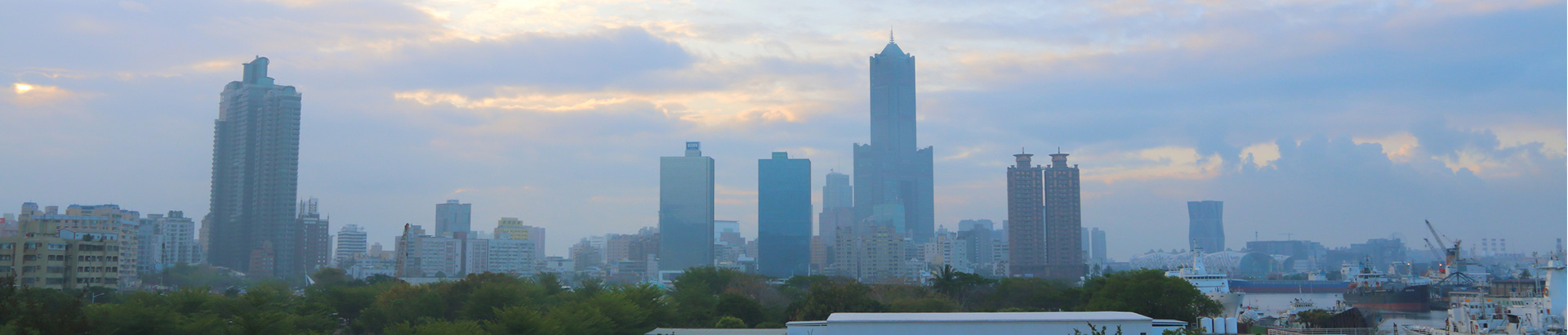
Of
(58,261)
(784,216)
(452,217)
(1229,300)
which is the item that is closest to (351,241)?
(452,217)

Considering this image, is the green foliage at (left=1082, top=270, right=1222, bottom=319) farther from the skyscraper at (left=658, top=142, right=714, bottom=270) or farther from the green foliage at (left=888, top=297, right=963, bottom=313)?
the skyscraper at (left=658, top=142, right=714, bottom=270)

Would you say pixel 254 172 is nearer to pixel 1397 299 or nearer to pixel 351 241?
pixel 351 241

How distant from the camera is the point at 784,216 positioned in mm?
174500

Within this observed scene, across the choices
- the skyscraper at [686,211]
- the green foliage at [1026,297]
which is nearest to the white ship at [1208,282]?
the green foliage at [1026,297]

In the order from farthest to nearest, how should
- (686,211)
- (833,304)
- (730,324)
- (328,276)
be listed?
(686,211) < (328,276) < (833,304) < (730,324)

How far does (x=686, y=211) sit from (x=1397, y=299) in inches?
4620

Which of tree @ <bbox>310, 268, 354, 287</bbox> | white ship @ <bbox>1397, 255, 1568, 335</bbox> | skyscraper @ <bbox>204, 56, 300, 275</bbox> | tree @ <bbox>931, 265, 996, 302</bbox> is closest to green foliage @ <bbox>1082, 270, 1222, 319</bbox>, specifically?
white ship @ <bbox>1397, 255, 1568, 335</bbox>

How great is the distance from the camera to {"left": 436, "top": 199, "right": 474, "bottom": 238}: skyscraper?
615 feet

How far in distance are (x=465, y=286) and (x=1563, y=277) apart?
4145cm

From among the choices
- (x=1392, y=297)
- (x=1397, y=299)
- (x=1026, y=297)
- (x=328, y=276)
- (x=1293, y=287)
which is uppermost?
(x=328, y=276)

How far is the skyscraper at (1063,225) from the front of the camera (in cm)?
13500

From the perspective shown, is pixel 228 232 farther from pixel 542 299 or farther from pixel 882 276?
pixel 542 299

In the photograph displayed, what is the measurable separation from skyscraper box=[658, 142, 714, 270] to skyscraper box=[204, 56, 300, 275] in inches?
2404

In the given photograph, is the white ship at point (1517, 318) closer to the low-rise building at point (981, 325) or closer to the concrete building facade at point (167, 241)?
the low-rise building at point (981, 325)
